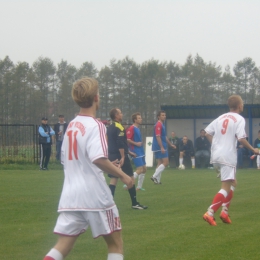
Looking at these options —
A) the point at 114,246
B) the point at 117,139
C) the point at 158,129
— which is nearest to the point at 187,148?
the point at 158,129

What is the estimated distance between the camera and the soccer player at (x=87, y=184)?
426 centimetres

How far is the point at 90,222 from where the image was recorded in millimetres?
4285

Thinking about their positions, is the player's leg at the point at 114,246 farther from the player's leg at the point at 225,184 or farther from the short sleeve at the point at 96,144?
the player's leg at the point at 225,184

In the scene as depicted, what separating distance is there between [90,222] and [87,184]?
0.95ft

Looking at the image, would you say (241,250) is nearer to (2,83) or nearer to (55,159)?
(55,159)

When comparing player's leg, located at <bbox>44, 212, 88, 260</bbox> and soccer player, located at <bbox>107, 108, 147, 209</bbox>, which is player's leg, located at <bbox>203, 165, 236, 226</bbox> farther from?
player's leg, located at <bbox>44, 212, 88, 260</bbox>

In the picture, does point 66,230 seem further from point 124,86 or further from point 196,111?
point 124,86

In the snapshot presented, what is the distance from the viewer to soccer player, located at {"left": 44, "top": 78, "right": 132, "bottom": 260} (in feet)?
14.0

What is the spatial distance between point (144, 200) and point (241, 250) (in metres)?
5.44

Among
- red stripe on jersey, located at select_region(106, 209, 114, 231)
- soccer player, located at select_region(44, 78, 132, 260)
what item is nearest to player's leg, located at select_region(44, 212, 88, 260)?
soccer player, located at select_region(44, 78, 132, 260)

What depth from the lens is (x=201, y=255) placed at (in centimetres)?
632

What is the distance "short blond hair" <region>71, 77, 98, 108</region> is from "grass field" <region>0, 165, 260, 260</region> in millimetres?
2529

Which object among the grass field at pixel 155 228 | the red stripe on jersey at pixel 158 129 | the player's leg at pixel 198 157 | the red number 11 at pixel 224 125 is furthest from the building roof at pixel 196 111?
the red number 11 at pixel 224 125

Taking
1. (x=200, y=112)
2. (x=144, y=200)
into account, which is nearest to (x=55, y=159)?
(x=200, y=112)
